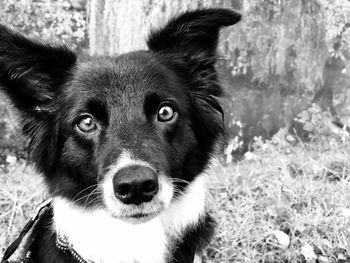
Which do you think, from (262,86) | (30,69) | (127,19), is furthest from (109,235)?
(262,86)

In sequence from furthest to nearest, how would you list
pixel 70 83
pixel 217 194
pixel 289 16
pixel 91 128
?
pixel 289 16 → pixel 217 194 → pixel 70 83 → pixel 91 128

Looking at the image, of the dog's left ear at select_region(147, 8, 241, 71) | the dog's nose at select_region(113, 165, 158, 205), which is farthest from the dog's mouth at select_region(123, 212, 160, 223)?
the dog's left ear at select_region(147, 8, 241, 71)

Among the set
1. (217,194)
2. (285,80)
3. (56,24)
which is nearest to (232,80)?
(285,80)

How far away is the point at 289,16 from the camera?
5828mm

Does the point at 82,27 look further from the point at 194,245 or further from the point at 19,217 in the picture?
the point at 194,245

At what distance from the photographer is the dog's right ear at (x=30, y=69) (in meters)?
2.95

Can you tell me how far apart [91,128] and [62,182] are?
464 millimetres

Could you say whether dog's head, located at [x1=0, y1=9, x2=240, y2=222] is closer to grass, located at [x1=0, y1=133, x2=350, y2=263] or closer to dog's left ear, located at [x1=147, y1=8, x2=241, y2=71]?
dog's left ear, located at [x1=147, y1=8, x2=241, y2=71]

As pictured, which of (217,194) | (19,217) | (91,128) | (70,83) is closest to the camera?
(91,128)

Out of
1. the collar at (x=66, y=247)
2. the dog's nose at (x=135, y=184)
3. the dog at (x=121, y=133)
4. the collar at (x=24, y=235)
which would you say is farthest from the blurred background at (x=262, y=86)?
the dog's nose at (x=135, y=184)

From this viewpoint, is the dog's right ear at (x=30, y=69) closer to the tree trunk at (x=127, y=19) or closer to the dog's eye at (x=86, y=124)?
the dog's eye at (x=86, y=124)

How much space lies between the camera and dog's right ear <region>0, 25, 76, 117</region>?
9.69 ft

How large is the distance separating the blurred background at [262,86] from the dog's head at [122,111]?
1.55 m

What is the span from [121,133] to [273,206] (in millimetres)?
2166
